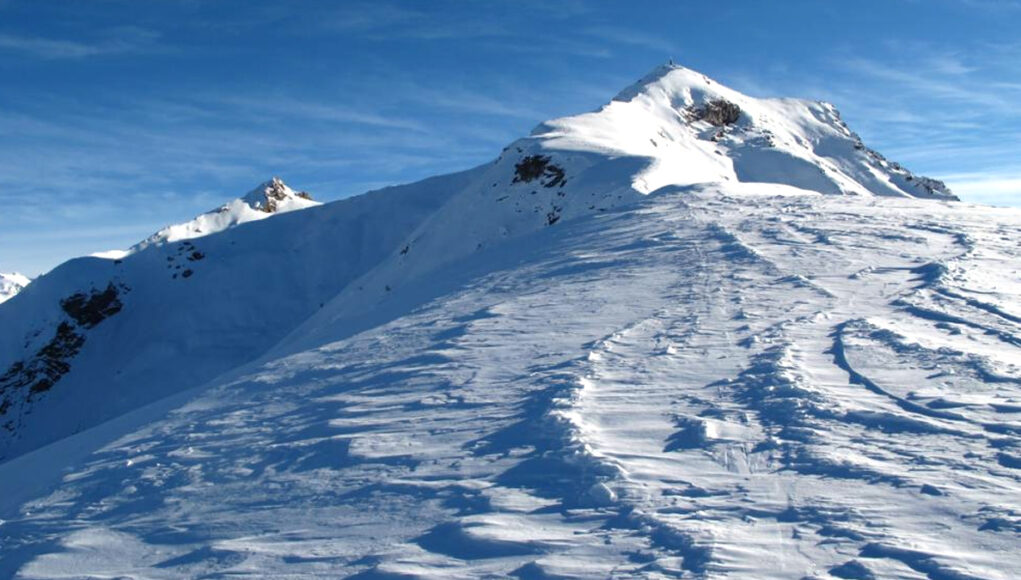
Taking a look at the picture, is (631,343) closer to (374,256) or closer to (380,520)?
(380,520)

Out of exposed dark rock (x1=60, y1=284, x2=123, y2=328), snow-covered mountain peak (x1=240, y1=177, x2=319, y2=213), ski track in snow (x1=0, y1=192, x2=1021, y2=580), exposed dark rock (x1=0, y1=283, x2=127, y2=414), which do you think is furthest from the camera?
snow-covered mountain peak (x1=240, y1=177, x2=319, y2=213)

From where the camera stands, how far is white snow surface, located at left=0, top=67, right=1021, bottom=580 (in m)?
3.99

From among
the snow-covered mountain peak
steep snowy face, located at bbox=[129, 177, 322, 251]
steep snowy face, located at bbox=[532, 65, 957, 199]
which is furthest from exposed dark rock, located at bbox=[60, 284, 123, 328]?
steep snowy face, located at bbox=[532, 65, 957, 199]

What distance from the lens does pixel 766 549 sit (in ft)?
12.4

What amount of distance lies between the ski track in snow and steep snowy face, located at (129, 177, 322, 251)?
134ft

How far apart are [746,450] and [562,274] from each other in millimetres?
6323

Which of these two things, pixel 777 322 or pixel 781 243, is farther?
pixel 781 243

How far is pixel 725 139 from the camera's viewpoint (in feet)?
150

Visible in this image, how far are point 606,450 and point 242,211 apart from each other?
4973 cm

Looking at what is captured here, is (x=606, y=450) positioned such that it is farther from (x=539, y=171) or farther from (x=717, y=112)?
(x=717, y=112)

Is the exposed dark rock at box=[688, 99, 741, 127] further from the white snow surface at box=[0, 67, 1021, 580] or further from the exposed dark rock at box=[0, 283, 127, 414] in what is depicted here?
the white snow surface at box=[0, 67, 1021, 580]

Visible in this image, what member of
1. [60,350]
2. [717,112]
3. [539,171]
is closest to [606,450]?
[539,171]

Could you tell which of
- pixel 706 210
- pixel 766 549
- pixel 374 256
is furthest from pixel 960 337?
pixel 374 256

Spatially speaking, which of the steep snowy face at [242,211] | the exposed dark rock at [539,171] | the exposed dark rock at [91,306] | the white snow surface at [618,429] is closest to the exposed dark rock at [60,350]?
the exposed dark rock at [91,306]
